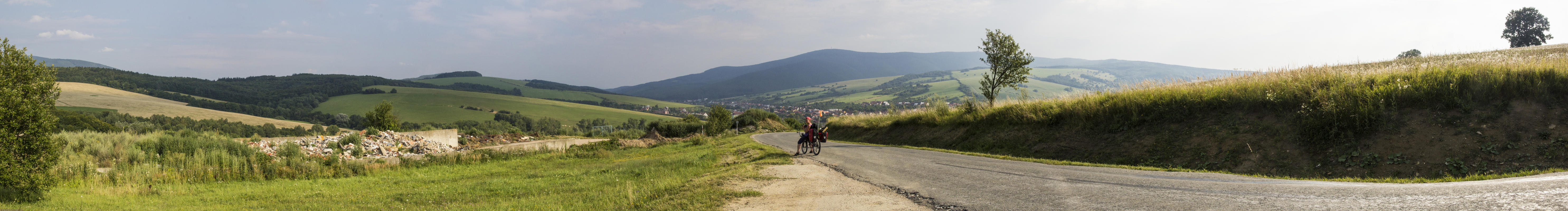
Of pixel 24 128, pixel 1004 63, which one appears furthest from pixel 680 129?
pixel 24 128

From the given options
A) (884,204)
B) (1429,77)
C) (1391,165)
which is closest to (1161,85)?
(1429,77)

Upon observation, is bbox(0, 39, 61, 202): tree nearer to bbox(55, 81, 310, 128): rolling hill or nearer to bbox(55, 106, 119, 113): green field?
bbox(55, 81, 310, 128): rolling hill

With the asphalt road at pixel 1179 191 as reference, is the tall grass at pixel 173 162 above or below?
below

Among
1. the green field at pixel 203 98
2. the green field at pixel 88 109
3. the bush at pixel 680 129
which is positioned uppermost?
the green field at pixel 203 98

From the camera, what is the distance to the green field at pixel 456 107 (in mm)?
100875

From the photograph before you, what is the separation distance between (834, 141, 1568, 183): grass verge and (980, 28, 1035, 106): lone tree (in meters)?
10.7

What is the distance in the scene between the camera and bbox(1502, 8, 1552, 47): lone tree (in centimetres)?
4575

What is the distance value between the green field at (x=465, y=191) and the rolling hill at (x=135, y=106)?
5896 centimetres

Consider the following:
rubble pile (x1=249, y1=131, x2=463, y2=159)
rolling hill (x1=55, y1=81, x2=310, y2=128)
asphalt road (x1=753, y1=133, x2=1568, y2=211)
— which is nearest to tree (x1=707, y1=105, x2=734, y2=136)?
rubble pile (x1=249, y1=131, x2=463, y2=159)

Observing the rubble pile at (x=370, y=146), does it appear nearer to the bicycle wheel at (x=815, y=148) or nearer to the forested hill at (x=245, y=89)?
the bicycle wheel at (x=815, y=148)

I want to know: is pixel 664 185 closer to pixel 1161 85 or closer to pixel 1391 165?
pixel 1391 165

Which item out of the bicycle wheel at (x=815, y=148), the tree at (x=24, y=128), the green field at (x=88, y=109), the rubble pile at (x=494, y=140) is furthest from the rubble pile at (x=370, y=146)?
the green field at (x=88, y=109)

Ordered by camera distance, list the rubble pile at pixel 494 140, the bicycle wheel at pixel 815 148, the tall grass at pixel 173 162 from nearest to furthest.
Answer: the tall grass at pixel 173 162 < the bicycle wheel at pixel 815 148 < the rubble pile at pixel 494 140

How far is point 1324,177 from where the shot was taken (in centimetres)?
802
